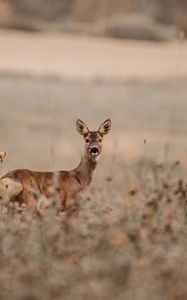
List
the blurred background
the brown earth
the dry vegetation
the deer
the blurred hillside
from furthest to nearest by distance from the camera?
1. the blurred hillside
2. the blurred background
3. the brown earth
4. the deer
5. the dry vegetation

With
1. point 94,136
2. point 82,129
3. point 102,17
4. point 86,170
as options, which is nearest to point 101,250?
point 94,136

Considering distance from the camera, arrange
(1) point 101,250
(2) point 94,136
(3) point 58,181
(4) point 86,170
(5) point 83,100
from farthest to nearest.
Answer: (5) point 83,100
(4) point 86,170
(2) point 94,136
(3) point 58,181
(1) point 101,250

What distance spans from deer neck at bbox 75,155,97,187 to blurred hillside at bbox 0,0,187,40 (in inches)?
1211

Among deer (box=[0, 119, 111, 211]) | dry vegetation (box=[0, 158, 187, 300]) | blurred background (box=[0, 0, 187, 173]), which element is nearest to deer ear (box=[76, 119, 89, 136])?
deer (box=[0, 119, 111, 211])

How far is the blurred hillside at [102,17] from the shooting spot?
41875mm

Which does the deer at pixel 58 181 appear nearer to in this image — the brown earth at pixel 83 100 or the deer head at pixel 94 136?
the deer head at pixel 94 136

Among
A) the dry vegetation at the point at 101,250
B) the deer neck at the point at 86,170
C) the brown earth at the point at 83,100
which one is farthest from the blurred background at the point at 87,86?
the dry vegetation at the point at 101,250

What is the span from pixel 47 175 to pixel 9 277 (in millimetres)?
2587

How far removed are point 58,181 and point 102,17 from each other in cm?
3939

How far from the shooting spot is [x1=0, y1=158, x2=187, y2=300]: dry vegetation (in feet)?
19.2

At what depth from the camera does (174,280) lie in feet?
19.8

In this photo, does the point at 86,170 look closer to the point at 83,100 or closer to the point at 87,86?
the point at 83,100

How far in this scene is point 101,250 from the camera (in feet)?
21.2

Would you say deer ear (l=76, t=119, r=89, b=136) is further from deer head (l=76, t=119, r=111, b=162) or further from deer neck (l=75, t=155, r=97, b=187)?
deer neck (l=75, t=155, r=97, b=187)
